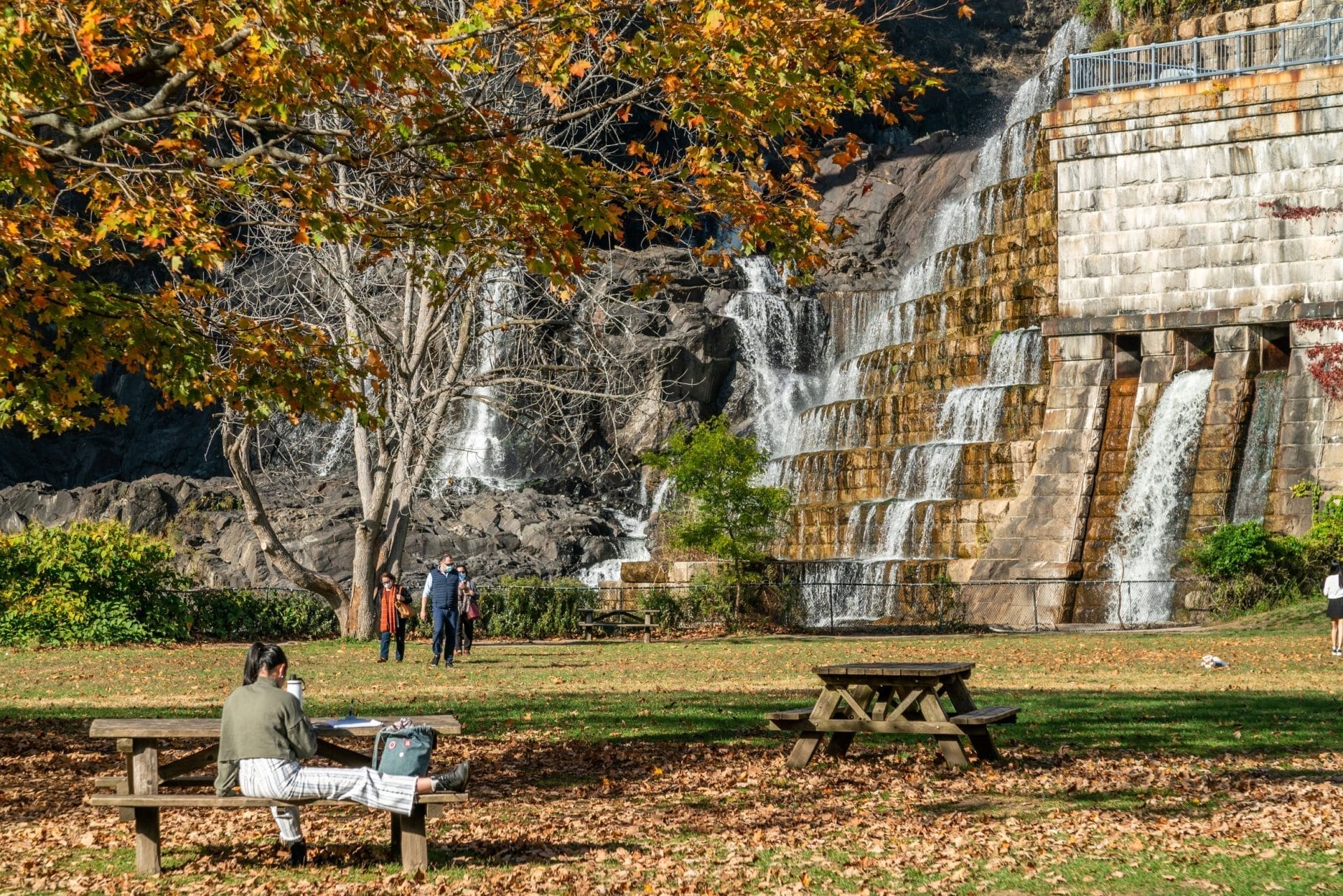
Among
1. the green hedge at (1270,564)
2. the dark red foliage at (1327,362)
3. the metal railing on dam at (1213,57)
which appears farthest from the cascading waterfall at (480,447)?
the dark red foliage at (1327,362)

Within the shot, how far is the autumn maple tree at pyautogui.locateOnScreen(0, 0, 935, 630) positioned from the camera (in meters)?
11.2

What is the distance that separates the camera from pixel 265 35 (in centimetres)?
1038

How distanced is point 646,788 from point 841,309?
45858 mm

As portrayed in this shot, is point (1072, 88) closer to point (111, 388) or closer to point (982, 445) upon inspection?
point (982, 445)

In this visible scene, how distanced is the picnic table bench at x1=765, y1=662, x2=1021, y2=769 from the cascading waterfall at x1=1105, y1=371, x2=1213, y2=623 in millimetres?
24120

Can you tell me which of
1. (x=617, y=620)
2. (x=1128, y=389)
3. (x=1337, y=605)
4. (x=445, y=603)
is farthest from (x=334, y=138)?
(x=1128, y=389)

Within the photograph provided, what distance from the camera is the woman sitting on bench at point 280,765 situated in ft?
27.8

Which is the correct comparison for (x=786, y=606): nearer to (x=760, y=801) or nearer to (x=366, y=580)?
(x=366, y=580)

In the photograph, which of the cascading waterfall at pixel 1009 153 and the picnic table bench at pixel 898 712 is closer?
the picnic table bench at pixel 898 712

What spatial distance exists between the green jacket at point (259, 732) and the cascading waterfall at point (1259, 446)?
30583mm

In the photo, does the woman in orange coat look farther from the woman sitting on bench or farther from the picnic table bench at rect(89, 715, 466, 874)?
the woman sitting on bench

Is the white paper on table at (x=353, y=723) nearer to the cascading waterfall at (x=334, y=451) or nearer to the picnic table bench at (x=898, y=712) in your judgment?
the picnic table bench at (x=898, y=712)

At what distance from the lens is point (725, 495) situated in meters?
36.6

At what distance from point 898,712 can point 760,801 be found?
1.60 m
